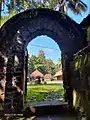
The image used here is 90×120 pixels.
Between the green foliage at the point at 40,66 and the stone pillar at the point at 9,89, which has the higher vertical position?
the green foliage at the point at 40,66

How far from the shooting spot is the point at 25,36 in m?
10.5

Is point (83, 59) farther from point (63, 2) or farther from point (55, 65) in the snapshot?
point (55, 65)

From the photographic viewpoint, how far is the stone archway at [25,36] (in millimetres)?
10172

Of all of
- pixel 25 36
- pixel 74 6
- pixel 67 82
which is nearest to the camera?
pixel 25 36

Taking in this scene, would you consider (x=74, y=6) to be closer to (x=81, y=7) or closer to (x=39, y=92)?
(x=81, y=7)

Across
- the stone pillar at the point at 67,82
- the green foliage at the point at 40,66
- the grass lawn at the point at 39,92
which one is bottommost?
the grass lawn at the point at 39,92

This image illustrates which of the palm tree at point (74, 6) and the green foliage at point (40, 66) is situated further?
the green foliage at point (40, 66)

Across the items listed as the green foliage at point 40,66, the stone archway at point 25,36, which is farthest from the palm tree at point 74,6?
the green foliage at point 40,66

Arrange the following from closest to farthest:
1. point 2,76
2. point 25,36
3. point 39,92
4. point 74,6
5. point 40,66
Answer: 1. point 2,76
2. point 25,36
3. point 39,92
4. point 74,6
5. point 40,66

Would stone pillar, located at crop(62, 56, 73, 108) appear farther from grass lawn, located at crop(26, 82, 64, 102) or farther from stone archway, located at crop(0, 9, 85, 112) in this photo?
grass lawn, located at crop(26, 82, 64, 102)

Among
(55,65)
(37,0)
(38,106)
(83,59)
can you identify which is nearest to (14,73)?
(38,106)

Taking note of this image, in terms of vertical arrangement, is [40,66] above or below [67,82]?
above

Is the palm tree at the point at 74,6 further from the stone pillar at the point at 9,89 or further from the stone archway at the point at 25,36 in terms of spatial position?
the stone pillar at the point at 9,89

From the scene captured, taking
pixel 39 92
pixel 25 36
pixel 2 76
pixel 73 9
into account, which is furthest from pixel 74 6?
pixel 2 76
